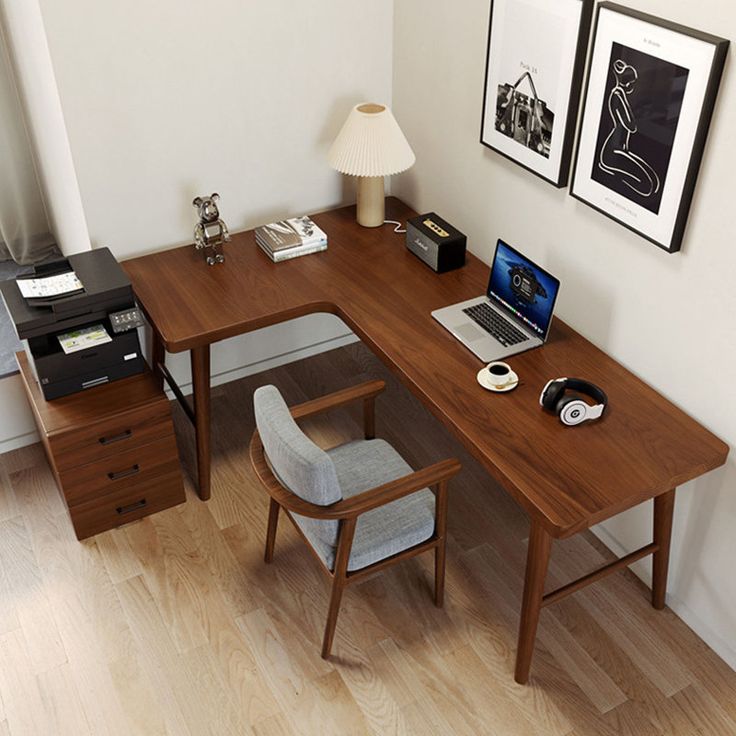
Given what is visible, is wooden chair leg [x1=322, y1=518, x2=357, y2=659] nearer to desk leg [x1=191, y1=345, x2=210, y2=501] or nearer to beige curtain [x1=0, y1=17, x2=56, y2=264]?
desk leg [x1=191, y1=345, x2=210, y2=501]

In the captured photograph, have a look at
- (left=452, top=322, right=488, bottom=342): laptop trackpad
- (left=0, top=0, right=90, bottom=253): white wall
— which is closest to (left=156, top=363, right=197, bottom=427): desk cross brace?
(left=0, top=0, right=90, bottom=253): white wall

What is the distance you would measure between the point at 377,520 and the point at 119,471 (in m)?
0.96

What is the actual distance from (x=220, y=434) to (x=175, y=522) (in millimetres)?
484

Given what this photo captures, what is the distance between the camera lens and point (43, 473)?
3244 mm

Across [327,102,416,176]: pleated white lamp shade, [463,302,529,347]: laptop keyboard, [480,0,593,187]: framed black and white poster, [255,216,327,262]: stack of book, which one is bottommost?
[463,302,529,347]: laptop keyboard

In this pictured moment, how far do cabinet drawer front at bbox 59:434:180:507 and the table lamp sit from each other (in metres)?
1.14

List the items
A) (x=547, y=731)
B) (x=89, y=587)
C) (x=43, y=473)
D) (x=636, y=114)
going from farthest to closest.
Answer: (x=43, y=473)
(x=89, y=587)
(x=547, y=731)
(x=636, y=114)

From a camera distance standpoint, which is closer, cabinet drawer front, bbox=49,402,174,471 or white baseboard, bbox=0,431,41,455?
cabinet drawer front, bbox=49,402,174,471

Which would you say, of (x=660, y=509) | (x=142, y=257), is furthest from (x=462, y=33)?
(x=660, y=509)

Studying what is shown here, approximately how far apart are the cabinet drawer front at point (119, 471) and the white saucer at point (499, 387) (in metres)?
1.08

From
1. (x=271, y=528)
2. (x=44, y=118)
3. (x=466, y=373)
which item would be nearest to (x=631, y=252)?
(x=466, y=373)

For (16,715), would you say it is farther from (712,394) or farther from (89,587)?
(712,394)

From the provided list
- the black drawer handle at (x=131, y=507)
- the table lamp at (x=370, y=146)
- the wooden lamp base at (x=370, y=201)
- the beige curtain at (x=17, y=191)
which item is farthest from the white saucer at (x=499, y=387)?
the beige curtain at (x=17, y=191)

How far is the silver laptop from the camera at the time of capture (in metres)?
2.61
